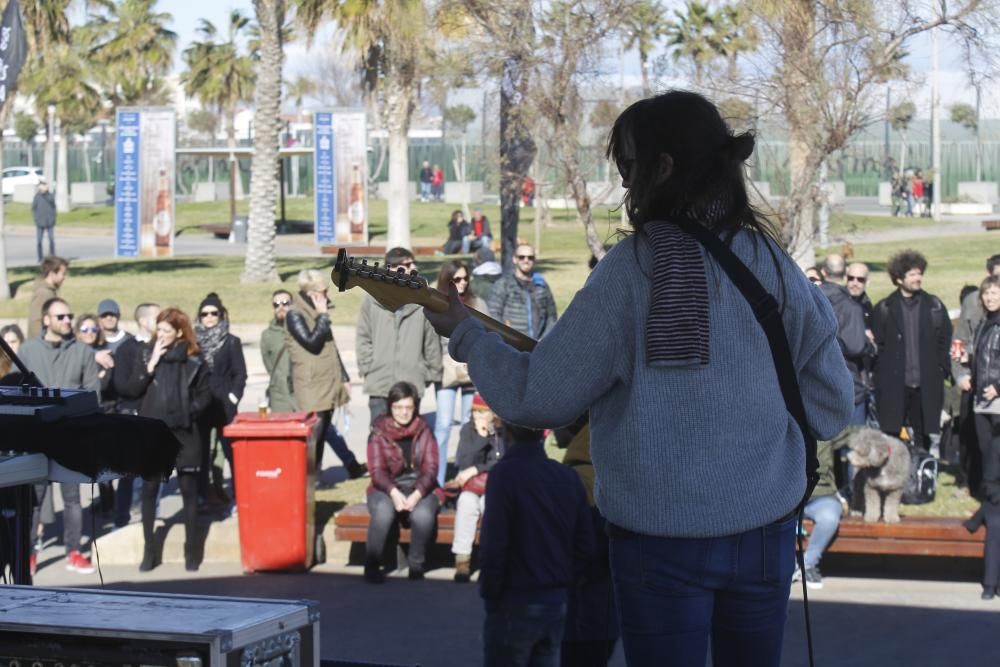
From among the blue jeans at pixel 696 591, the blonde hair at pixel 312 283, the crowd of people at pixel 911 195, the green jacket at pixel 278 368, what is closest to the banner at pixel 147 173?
the green jacket at pixel 278 368

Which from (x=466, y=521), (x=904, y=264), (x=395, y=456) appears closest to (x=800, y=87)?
(x=904, y=264)

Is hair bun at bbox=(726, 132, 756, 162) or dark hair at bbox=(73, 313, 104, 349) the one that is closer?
hair bun at bbox=(726, 132, 756, 162)

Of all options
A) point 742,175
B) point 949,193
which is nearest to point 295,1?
point 742,175

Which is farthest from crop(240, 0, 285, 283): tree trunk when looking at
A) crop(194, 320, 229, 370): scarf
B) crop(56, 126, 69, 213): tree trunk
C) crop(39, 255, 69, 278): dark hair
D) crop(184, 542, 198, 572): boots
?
crop(56, 126, 69, 213): tree trunk

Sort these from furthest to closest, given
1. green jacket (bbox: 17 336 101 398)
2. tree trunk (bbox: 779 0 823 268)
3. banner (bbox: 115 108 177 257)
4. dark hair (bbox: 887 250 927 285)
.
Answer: banner (bbox: 115 108 177 257), tree trunk (bbox: 779 0 823 268), dark hair (bbox: 887 250 927 285), green jacket (bbox: 17 336 101 398)

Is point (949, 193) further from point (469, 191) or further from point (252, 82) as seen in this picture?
point (252, 82)

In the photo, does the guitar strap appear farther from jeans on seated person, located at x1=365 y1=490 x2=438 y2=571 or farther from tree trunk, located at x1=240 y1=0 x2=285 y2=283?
tree trunk, located at x1=240 y1=0 x2=285 y2=283

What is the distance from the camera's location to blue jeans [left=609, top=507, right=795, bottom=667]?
284cm

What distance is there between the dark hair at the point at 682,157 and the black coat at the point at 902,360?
28.0 ft

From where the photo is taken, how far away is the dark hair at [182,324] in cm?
956

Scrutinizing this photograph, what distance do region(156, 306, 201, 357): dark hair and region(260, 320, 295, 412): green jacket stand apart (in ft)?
4.75

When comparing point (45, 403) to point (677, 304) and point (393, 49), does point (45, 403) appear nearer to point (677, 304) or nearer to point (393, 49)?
point (677, 304)

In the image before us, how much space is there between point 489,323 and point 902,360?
328 inches

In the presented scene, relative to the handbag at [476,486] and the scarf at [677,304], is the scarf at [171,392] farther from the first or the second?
the scarf at [677,304]
